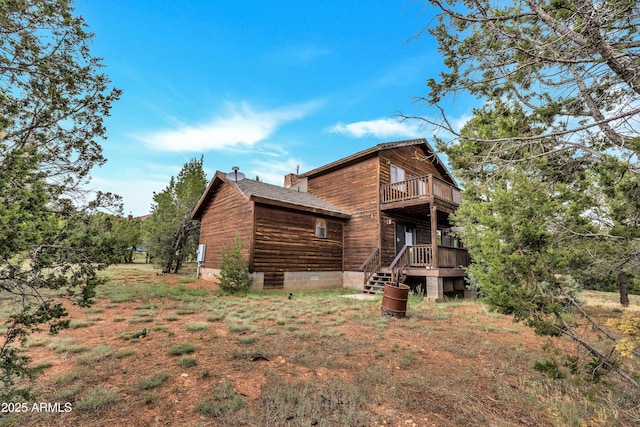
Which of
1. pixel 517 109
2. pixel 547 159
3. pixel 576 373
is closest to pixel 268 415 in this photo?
pixel 576 373

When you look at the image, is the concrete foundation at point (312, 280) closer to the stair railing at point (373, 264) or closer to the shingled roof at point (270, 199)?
the stair railing at point (373, 264)

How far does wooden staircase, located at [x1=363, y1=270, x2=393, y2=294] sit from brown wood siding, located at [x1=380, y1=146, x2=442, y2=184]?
484 cm

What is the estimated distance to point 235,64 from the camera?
506 inches

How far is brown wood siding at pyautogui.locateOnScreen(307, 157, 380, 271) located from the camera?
13875 millimetres

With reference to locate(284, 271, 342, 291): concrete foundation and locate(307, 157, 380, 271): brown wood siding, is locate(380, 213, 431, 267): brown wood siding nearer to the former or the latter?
locate(307, 157, 380, 271): brown wood siding

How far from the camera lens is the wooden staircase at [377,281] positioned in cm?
1200

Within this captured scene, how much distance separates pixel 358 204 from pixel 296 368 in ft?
37.6

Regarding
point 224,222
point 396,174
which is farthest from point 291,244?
point 396,174

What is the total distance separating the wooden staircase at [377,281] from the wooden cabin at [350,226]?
5 cm

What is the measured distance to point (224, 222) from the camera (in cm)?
1409

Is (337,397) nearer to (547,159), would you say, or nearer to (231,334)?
(231,334)

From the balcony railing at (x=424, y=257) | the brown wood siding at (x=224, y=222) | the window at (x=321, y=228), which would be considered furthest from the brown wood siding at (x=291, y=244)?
the balcony railing at (x=424, y=257)

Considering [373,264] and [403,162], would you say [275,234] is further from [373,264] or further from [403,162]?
[403,162]

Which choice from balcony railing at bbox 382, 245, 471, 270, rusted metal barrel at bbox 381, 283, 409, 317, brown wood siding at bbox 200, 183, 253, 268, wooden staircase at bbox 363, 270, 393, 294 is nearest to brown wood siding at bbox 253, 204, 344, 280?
brown wood siding at bbox 200, 183, 253, 268
